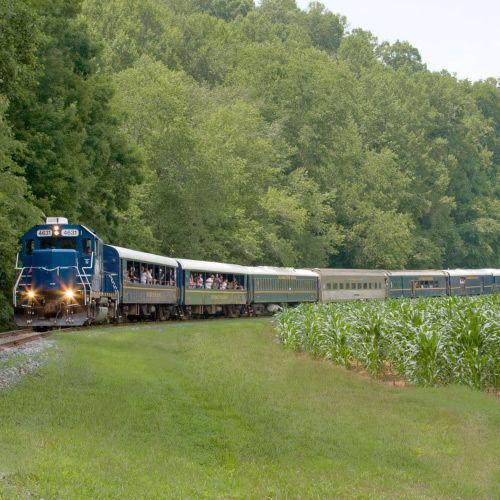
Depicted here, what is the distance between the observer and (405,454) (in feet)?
41.7

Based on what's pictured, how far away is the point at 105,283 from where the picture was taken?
2992 cm

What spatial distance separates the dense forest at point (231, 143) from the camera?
121ft

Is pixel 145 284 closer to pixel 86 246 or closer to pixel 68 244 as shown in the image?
pixel 86 246

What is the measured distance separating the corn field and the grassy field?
105 centimetres

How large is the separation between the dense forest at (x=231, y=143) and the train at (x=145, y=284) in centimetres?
346

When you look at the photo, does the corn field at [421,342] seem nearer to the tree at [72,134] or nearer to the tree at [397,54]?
the tree at [72,134]

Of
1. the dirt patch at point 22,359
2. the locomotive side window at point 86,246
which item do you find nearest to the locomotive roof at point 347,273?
the locomotive side window at point 86,246

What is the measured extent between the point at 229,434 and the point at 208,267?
1249 inches

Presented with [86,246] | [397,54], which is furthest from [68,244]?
[397,54]

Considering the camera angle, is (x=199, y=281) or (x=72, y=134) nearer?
(x=72, y=134)

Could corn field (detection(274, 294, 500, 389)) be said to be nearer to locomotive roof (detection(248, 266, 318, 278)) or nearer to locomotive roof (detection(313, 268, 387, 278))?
locomotive roof (detection(248, 266, 318, 278))

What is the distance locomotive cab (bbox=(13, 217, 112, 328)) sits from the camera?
25875 mm

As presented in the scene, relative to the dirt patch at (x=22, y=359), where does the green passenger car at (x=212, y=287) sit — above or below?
above

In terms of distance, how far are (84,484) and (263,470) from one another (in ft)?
9.54
